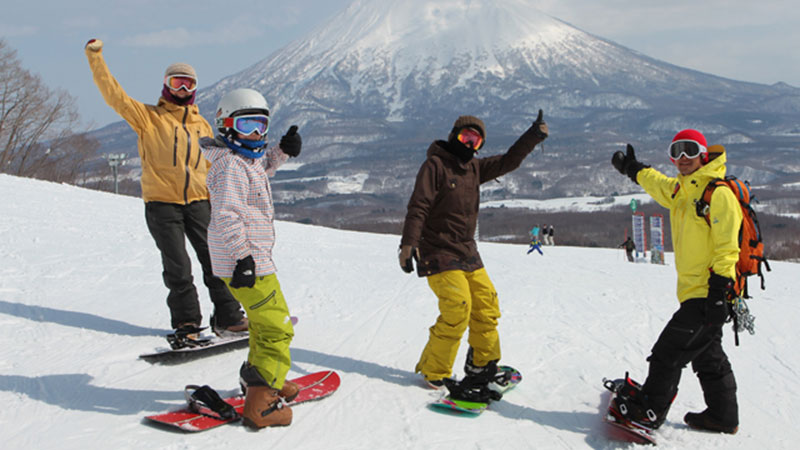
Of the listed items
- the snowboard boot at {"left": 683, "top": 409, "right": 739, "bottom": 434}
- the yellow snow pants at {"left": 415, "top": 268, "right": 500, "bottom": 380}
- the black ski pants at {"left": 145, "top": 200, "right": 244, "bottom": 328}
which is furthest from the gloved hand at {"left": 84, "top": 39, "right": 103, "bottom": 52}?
the snowboard boot at {"left": 683, "top": 409, "right": 739, "bottom": 434}

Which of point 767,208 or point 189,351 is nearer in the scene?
point 189,351

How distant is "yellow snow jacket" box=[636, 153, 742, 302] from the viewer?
313 cm

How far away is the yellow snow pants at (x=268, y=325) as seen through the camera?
3.24 meters

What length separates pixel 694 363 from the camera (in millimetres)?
3443

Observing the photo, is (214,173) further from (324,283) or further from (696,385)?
(324,283)

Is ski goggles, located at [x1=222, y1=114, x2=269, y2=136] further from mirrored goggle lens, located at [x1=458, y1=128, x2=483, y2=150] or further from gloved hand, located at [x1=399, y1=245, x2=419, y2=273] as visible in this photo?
mirrored goggle lens, located at [x1=458, y1=128, x2=483, y2=150]

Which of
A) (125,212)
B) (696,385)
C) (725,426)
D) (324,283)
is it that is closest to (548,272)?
(324,283)

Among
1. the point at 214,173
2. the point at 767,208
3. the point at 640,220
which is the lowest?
the point at 767,208

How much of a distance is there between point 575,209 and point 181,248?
112918 mm

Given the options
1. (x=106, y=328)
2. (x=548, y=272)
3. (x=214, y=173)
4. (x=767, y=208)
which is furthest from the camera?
(x=767, y=208)

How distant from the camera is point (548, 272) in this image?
9945 millimetres

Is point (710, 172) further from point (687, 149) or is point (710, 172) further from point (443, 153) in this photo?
point (443, 153)

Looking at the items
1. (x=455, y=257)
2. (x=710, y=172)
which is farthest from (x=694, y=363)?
(x=455, y=257)

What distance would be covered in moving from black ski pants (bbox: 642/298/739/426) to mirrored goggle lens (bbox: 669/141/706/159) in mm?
823
